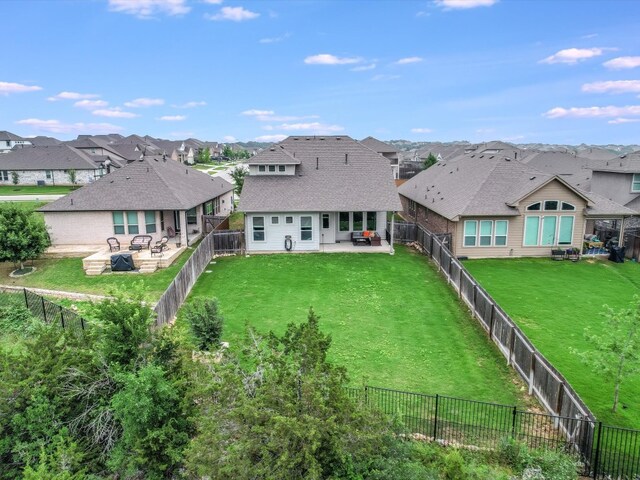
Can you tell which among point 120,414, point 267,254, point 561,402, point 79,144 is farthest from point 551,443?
point 79,144

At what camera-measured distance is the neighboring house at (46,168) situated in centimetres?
5569

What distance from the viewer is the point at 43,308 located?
14719 mm

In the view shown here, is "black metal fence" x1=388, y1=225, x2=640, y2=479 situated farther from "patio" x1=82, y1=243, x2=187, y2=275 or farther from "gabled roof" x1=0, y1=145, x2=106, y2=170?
"gabled roof" x1=0, y1=145, x2=106, y2=170

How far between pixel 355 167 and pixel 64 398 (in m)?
22.4

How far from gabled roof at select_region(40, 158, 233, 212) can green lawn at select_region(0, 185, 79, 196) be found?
87.9ft

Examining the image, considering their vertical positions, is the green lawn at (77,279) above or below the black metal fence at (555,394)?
above

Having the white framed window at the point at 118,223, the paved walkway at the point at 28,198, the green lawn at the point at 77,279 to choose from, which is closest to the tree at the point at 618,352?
the green lawn at the point at 77,279

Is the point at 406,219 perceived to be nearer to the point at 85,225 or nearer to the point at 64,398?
the point at 85,225

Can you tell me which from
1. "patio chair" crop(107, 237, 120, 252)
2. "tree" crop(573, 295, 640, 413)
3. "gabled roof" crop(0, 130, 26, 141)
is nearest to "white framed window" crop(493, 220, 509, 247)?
"tree" crop(573, 295, 640, 413)

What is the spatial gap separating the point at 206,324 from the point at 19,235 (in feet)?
43.5

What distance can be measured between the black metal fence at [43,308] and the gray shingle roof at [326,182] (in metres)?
11.6

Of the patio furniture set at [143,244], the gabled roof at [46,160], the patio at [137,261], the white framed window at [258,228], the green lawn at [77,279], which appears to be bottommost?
the green lawn at [77,279]

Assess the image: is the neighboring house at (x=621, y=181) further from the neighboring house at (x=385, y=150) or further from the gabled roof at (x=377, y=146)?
the gabled roof at (x=377, y=146)

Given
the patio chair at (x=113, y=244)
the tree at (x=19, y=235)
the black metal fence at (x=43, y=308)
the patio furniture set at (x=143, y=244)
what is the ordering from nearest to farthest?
the black metal fence at (x=43, y=308) < the tree at (x=19, y=235) < the patio furniture set at (x=143, y=244) < the patio chair at (x=113, y=244)
